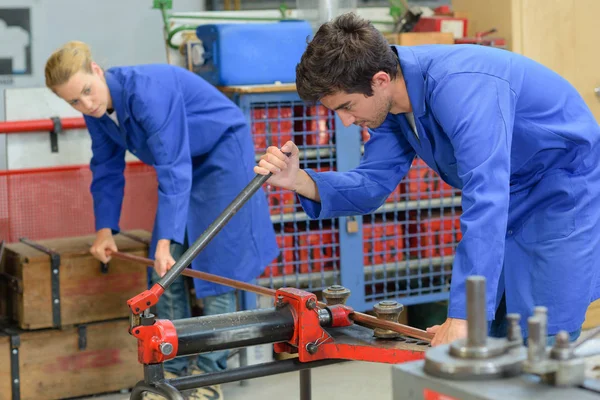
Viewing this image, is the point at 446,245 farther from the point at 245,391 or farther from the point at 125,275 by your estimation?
the point at 125,275

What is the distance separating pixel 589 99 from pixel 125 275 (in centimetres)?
231

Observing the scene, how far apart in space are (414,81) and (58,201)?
2.40m

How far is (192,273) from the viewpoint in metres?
2.72

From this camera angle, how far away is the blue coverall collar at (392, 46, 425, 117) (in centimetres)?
194

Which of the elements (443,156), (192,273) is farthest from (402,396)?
(192,273)

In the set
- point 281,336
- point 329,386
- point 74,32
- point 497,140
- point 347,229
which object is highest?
point 74,32

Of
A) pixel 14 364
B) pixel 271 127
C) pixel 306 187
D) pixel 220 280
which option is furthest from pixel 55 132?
pixel 306 187

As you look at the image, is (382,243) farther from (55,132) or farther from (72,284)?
(55,132)

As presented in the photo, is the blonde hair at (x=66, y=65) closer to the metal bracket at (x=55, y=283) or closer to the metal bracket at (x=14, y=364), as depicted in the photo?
the metal bracket at (x=55, y=283)

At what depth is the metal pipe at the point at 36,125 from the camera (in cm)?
390

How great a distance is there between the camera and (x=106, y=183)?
3.50 metres

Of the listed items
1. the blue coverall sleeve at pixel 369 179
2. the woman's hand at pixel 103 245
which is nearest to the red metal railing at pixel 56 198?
the woman's hand at pixel 103 245

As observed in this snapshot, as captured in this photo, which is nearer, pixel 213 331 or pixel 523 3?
pixel 213 331

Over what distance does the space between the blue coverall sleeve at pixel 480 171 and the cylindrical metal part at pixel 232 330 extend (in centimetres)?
41
